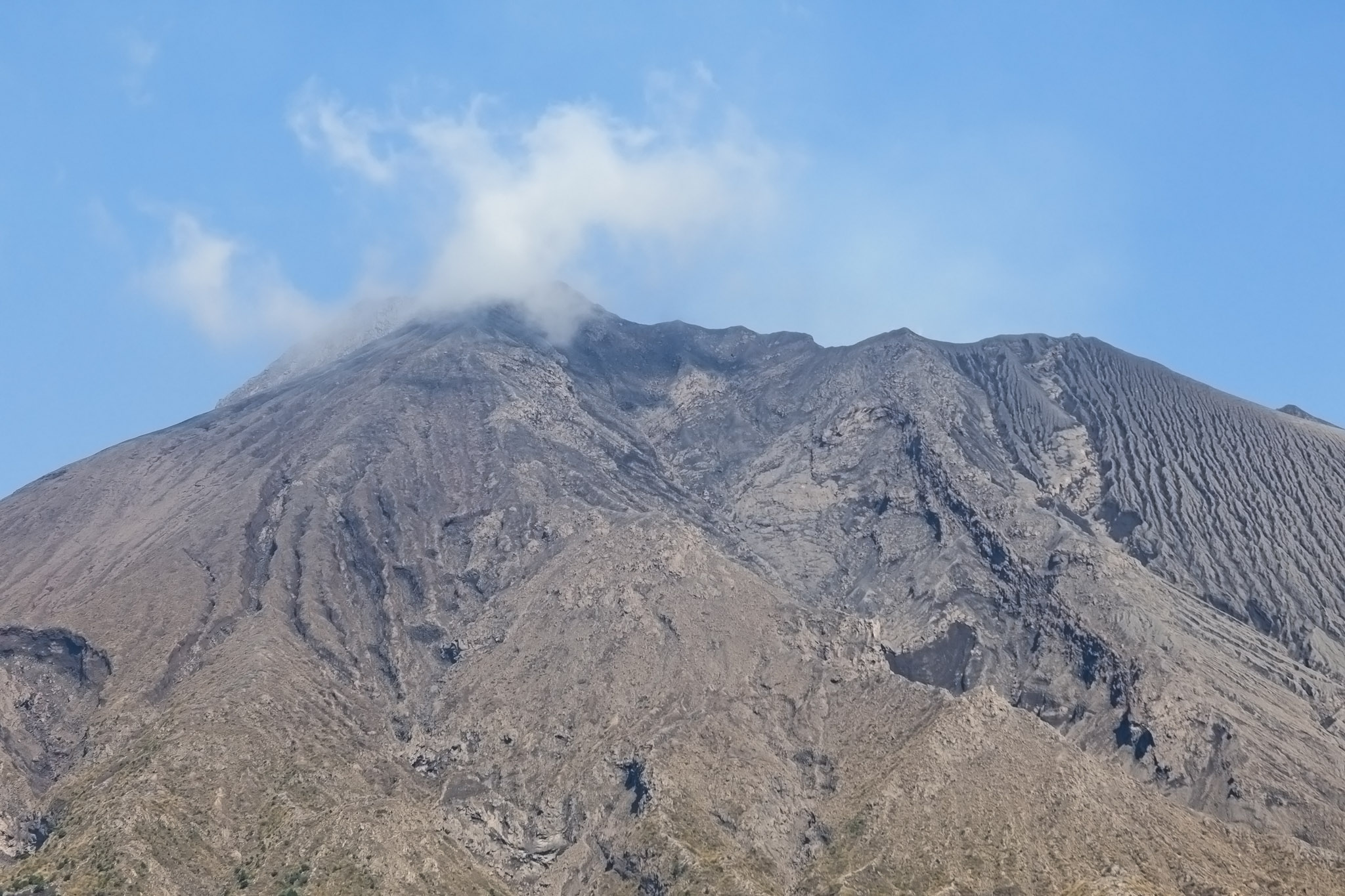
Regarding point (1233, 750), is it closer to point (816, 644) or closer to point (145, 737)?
point (816, 644)

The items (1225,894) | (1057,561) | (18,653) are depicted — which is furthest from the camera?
(1057,561)

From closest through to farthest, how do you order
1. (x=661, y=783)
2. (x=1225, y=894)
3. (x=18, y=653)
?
(x=1225, y=894) < (x=661, y=783) < (x=18, y=653)

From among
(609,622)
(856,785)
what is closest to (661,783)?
(856,785)

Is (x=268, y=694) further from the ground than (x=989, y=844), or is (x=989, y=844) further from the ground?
(x=268, y=694)

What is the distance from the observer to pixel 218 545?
192 meters

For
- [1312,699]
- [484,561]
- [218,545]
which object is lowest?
[1312,699]

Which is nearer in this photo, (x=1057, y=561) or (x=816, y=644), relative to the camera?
(x=816, y=644)

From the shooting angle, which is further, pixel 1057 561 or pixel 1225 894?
pixel 1057 561

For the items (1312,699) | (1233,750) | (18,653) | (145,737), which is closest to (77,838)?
(145,737)

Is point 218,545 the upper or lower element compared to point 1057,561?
upper

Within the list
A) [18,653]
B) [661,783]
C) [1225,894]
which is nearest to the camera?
A: [1225,894]

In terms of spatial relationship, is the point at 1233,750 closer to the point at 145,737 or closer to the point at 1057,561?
the point at 1057,561

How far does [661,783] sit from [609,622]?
3040 centimetres

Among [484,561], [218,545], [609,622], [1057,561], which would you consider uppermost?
[218,545]
